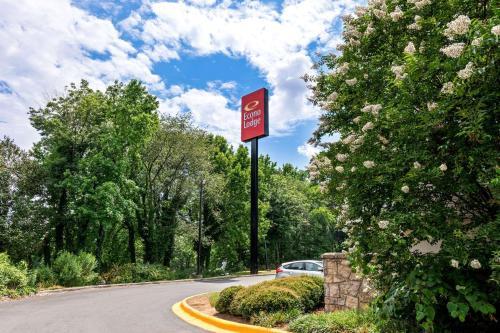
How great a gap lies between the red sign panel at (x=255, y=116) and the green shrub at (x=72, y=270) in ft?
44.8

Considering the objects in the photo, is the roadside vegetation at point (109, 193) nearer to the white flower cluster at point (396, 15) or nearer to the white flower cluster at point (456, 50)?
the white flower cluster at point (396, 15)

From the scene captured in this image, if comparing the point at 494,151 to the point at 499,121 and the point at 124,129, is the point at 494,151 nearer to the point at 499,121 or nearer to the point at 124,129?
the point at 499,121

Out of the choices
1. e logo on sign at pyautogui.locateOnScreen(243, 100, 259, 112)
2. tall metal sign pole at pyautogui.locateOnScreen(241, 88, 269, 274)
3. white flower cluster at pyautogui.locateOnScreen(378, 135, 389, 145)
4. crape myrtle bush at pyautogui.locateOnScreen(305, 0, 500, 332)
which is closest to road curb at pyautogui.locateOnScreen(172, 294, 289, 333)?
crape myrtle bush at pyautogui.locateOnScreen(305, 0, 500, 332)

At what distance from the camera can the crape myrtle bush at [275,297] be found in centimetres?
869

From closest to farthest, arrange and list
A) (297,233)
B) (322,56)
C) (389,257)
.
→ 1. (389,257)
2. (322,56)
3. (297,233)

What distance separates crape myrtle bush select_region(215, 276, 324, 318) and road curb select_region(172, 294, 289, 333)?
431 millimetres

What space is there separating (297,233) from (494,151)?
44277 mm

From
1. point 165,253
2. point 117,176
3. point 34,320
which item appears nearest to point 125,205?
point 117,176

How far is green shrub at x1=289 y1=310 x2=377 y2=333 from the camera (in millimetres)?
6750

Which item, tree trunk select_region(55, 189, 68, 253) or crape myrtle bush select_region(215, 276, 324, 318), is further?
tree trunk select_region(55, 189, 68, 253)

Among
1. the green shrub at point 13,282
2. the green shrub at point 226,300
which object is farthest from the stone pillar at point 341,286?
the green shrub at point 13,282

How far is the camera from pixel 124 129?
1050 inches

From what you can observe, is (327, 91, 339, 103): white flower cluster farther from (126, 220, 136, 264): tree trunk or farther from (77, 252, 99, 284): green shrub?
(126, 220, 136, 264): tree trunk

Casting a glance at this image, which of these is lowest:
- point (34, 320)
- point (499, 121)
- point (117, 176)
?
point (34, 320)
